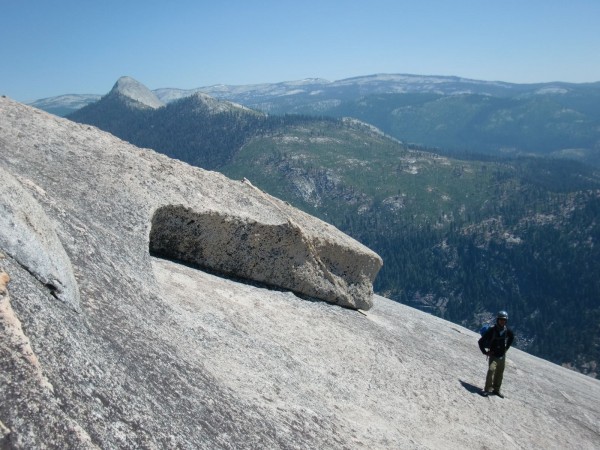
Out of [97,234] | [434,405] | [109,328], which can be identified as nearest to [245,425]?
[109,328]

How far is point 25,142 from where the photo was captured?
18.2 metres

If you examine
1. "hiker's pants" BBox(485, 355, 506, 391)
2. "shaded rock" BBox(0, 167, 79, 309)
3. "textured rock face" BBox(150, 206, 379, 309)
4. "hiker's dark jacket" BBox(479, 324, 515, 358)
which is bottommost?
"hiker's pants" BBox(485, 355, 506, 391)

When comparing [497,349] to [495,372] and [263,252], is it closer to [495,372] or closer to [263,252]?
[495,372]

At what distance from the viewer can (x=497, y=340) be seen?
20.7m

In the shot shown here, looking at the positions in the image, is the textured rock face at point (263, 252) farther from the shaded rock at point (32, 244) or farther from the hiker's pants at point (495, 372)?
the shaded rock at point (32, 244)

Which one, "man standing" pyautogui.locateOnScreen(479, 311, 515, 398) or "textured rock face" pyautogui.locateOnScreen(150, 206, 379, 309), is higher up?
"textured rock face" pyautogui.locateOnScreen(150, 206, 379, 309)

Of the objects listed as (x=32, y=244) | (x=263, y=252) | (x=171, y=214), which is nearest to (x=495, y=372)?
(x=263, y=252)

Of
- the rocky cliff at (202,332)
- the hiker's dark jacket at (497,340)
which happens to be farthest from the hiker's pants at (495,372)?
the rocky cliff at (202,332)

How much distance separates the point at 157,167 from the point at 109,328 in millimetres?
11372

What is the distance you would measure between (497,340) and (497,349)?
369 millimetres

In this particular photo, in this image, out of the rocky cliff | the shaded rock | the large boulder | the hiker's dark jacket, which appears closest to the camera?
the rocky cliff

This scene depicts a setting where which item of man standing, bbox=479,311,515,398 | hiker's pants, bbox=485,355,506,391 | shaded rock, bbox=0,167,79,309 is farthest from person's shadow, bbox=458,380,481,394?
shaded rock, bbox=0,167,79,309

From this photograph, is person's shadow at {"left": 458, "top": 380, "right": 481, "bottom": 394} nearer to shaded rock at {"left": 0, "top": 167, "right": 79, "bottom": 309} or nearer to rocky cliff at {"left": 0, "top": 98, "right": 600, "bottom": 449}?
rocky cliff at {"left": 0, "top": 98, "right": 600, "bottom": 449}

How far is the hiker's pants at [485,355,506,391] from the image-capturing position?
20297 mm
